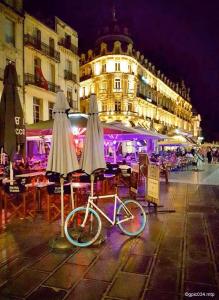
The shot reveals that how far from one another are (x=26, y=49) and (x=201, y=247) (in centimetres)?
2127

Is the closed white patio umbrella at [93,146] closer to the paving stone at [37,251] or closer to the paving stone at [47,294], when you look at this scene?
the paving stone at [37,251]

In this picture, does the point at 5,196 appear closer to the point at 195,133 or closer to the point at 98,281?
the point at 98,281

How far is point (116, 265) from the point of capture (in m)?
4.25

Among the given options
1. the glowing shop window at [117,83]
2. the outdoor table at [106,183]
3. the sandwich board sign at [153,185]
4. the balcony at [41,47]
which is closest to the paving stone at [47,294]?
the sandwich board sign at [153,185]

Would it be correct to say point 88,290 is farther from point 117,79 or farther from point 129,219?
point 117,79

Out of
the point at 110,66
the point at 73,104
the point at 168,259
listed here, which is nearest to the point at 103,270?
the point at 168,259

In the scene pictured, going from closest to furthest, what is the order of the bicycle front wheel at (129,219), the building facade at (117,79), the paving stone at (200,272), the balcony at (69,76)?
the paving stone at (200,272)
the bicycle front wheel at (129,219)
the balcony at (69,76)
the building facade at (117,79)

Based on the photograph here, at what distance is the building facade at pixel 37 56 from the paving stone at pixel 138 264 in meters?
18.0

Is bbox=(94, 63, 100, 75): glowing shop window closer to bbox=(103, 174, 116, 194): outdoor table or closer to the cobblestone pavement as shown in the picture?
bbox=(103, 174, 116, 194): outdoor table

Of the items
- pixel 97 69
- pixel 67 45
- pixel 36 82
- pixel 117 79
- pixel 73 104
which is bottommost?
pixel 73 104

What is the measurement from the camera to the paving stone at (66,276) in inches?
144

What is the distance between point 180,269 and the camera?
4.10 m

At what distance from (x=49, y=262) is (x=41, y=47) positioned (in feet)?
73.1

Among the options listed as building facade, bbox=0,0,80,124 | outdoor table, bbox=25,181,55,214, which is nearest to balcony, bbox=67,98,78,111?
building facade, bbox=0,0,80,124
